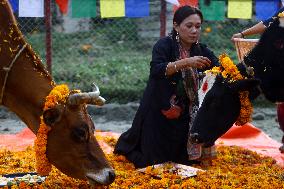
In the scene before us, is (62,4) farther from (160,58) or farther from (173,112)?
(173,112)

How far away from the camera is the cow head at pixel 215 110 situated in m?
4.82

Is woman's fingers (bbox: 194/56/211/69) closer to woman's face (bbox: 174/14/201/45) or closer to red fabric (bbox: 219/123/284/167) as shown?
woman's face (bbox: 174/14/201/45)

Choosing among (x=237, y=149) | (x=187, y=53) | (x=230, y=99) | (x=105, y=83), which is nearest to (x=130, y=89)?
(x=105, y=83)

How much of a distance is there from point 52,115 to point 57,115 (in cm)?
4

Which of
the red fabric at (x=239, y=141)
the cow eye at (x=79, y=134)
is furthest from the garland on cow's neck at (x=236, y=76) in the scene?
the red fabric at (x=239, y=141)

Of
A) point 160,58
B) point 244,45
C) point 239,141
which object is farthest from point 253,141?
point 160,58

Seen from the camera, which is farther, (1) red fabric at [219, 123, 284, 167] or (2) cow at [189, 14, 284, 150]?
(1) red fabric at [219, 123, 284, 167]

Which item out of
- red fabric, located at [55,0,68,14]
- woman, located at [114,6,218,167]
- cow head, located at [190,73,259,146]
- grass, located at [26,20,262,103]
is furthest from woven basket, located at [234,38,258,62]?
grass, located at [26,20,262,103]

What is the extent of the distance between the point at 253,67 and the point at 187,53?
1.06 m

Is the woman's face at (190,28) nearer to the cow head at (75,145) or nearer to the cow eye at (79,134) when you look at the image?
the cow head at (75,145)

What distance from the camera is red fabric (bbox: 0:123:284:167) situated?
6.79 metres

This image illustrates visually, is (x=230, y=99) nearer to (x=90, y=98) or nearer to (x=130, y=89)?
(x=90, y=98)

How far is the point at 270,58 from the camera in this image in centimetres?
479

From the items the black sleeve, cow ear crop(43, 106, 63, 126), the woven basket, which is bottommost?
cow ear crop(43, 106, 63, 126)
